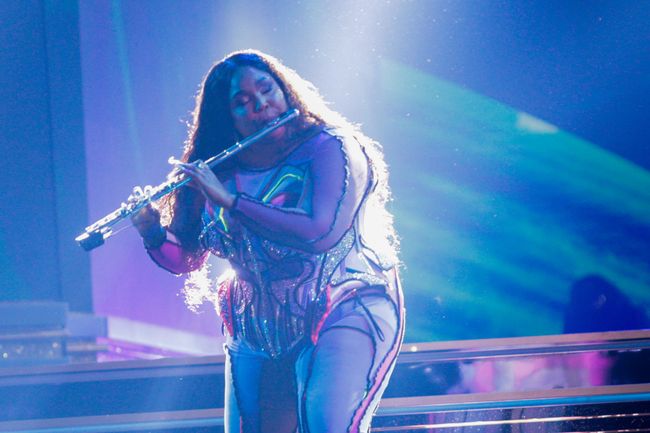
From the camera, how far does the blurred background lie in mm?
2979

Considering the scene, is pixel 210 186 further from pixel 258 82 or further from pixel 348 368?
pixel 348 368

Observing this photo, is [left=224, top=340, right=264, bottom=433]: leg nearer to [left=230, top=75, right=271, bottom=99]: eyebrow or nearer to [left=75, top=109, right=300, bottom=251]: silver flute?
[left=75, top=109, right=300, bottom=251]: silver flute

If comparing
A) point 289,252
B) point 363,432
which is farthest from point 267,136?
point 363,432

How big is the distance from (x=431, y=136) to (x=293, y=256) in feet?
5.36

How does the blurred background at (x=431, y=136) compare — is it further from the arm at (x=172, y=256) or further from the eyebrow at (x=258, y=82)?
the eyebrow at (x=258, y=82)

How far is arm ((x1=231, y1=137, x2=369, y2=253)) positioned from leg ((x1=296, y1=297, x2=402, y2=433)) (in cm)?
15

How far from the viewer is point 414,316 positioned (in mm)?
3012

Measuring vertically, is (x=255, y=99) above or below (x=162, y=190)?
above

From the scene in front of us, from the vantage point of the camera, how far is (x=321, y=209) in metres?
1.49

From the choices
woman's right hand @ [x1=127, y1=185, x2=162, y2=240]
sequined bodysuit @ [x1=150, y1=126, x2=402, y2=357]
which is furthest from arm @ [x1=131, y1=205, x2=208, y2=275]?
sequined bodysuit @ [x1=150, y1=126, x2=402, y2=357]

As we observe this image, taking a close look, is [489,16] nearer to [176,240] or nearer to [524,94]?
[524,94]

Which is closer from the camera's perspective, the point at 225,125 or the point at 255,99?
the point at 255,99

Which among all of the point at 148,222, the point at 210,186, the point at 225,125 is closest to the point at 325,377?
the point at 210,186

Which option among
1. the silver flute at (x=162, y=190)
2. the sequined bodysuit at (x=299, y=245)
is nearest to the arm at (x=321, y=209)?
the sequined bodysuit at (x=299, y=245)
